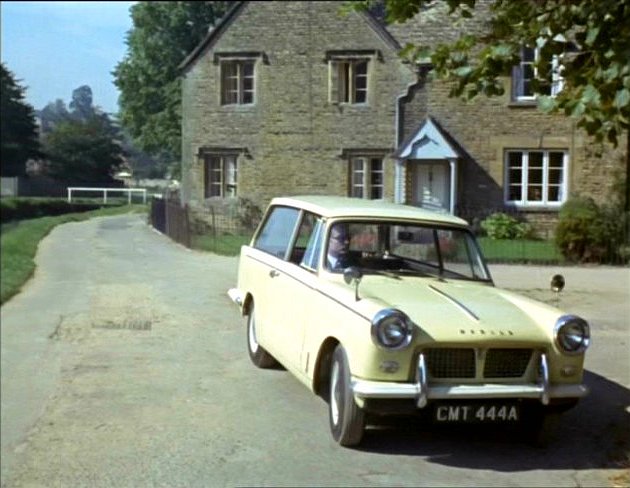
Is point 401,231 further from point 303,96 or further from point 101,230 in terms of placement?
point 303,96

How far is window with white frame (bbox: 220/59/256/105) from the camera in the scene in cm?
1987

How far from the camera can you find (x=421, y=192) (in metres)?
25.3

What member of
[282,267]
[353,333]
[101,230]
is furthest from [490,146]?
[101,230]

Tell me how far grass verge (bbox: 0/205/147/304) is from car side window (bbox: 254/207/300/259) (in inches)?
222

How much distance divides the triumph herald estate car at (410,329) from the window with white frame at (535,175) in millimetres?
19744

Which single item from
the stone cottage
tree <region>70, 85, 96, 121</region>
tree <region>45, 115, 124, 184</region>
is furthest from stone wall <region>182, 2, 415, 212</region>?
tree <region>70, 85, 96, 121</region>

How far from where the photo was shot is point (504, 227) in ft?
65.8

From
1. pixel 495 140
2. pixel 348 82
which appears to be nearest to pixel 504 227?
pixel 348 82

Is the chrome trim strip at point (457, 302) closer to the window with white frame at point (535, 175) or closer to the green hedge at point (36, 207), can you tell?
the green hedge at point (36, 207)

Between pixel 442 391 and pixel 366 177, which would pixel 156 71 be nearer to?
pixel 442 391

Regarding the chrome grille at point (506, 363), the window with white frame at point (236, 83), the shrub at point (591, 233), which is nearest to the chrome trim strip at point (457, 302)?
the chrome grille at point (506, 363)

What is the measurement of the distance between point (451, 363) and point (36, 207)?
12.5 feet

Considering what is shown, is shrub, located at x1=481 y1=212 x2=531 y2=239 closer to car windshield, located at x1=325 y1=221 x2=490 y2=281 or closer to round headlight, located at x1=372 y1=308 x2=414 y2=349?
car windshield, located at x1=325 y1=221 x2=490 y2=281

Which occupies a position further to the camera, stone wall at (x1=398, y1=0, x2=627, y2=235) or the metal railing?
stone wall at (x1=398, y1=0, x2=627, y2=235)
